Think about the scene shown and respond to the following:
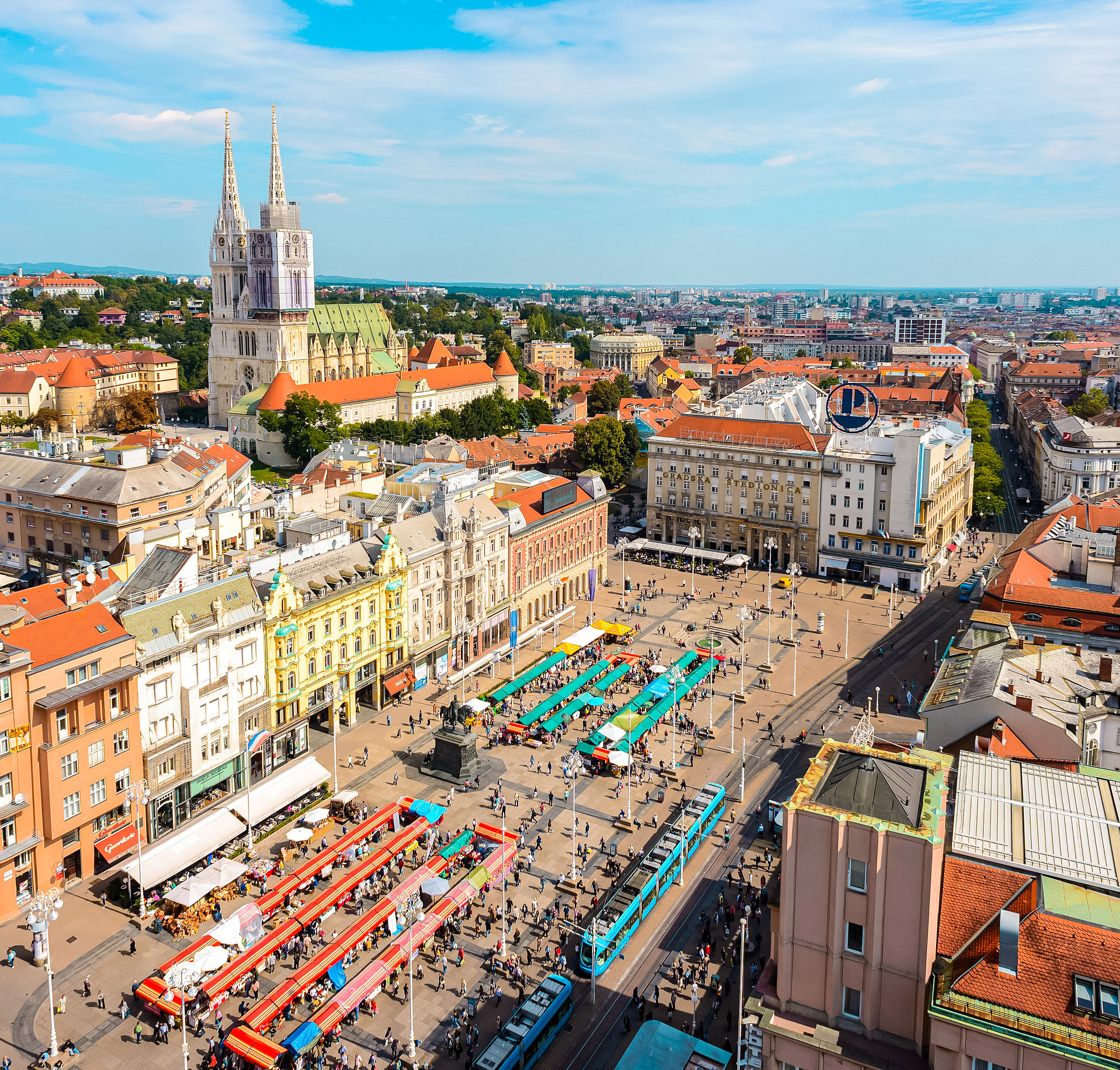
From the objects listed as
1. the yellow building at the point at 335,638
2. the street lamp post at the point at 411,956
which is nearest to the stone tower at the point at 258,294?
the yellow building at the point at 335,638

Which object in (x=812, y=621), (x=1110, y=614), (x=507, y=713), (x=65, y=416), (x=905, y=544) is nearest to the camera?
(x=1110, y=614)

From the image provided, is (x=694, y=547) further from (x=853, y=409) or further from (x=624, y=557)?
(x=853, y=409)

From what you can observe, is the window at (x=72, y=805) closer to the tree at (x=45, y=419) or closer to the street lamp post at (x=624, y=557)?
the street lamp post at (x=624, y=557)

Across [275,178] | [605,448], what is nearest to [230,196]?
[275,178]

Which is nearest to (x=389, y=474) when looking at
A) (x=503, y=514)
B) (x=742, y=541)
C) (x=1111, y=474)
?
(x=503, y=514)

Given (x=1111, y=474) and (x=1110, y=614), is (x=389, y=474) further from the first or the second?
(x=1111, y=474)
